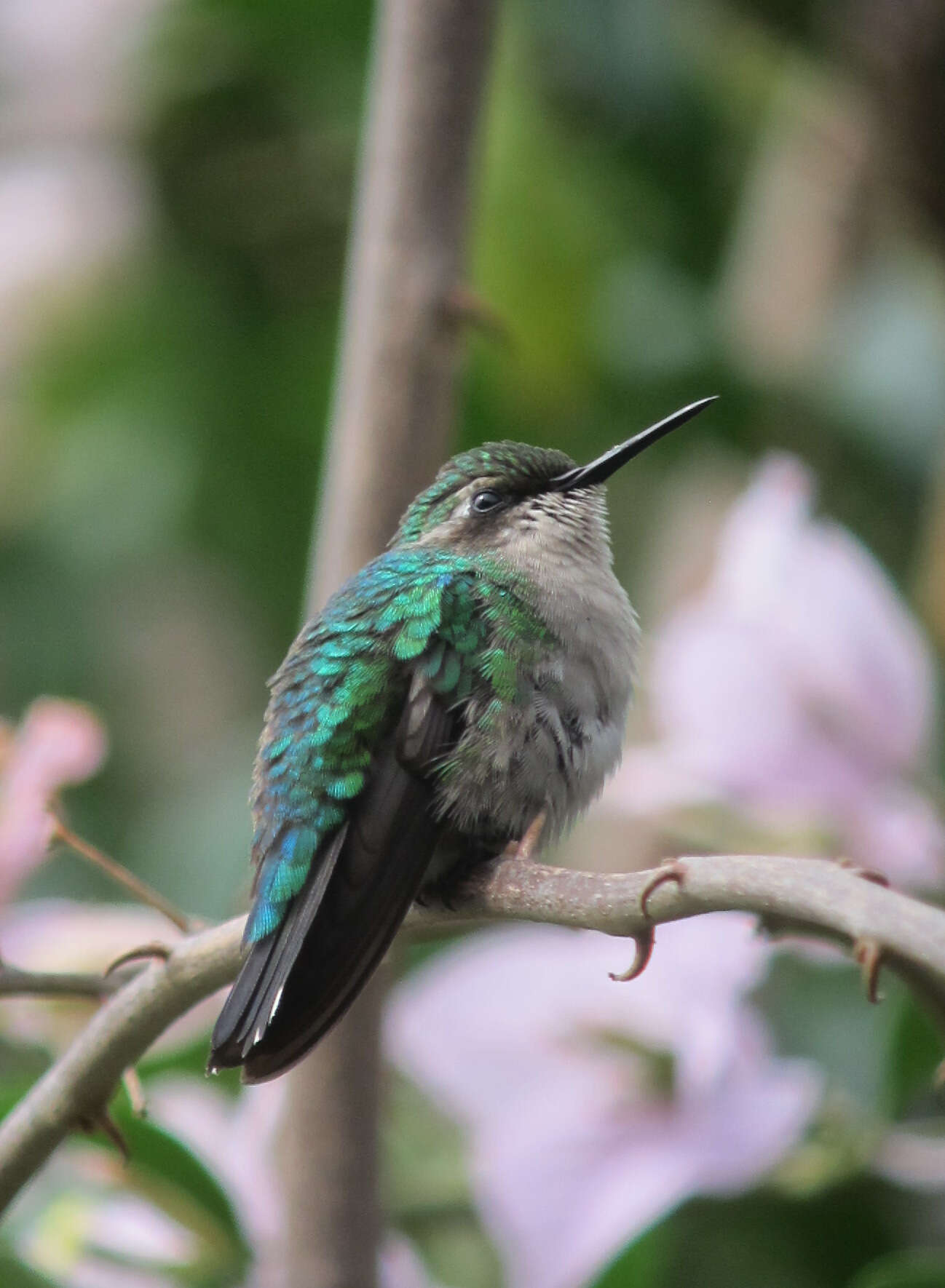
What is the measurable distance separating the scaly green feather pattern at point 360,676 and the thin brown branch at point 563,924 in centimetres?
12

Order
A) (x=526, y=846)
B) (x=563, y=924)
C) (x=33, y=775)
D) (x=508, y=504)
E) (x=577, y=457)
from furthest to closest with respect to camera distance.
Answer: (x=577, y=457)
(x=508, y=504)
(x=33, y=775)
(x=526, y=846)
(x=563, y=924)

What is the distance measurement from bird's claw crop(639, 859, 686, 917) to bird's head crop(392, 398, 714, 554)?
749 millimetres

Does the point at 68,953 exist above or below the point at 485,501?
below

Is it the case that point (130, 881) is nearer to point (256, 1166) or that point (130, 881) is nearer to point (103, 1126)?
point (103, 1126)

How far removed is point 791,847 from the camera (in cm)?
135

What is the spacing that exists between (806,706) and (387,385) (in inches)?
17.6

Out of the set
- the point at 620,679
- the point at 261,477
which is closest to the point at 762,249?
the point at 261,477

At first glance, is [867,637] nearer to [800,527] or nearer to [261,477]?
[800,527]

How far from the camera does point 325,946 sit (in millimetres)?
944

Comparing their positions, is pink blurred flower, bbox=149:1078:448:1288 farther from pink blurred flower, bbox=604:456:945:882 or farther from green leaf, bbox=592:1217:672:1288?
pink blurred flower, bbox=604:456:945:882

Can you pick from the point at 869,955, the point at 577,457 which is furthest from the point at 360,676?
the point at 577,457

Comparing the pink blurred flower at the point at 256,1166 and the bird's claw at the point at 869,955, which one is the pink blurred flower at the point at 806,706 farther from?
the bird's claw at the point at 869,955

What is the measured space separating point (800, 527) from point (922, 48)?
1.11m

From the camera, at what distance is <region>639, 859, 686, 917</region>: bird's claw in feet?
2.23
